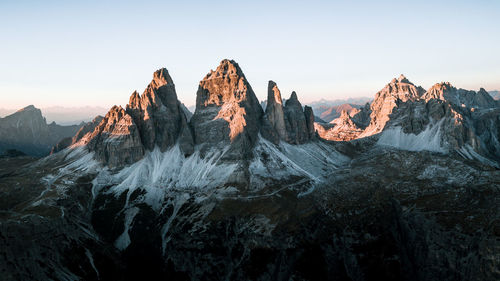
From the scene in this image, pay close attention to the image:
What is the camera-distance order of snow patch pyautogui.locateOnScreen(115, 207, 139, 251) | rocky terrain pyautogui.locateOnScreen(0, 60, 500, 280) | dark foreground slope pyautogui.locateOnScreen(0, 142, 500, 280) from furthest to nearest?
snow patch pyautogui.locateOnScreen(115, 207, 139, 251) → rocky terrain pyautogui.locateOnScreen(0, 60, 500, 280) → dark foreground slope pyautogui.locateOnScreen(0, 142, 500, 280)

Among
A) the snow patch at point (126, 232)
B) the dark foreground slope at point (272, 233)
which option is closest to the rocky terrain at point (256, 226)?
the dark foreground slope at point (272, 233)

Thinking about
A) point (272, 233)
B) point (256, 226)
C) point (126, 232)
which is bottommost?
point (272, 233)

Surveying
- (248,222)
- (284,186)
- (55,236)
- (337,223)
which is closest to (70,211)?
(55,236)

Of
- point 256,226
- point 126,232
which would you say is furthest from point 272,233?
point 126,232

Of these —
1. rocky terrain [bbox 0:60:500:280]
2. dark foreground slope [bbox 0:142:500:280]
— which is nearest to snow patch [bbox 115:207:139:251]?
rocky terrain [bbox 0:60:500:280]

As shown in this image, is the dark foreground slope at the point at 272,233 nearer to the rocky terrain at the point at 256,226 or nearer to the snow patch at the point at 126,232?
the rocky terrain at the point at 256,226

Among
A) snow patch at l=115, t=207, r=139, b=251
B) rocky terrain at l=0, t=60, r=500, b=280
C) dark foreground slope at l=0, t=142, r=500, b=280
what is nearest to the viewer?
dark foreground slope at l=0, t=142, r=500, b=280

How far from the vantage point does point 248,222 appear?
153 meters

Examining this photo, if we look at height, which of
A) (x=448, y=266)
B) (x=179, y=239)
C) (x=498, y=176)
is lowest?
(x=448, y=266)

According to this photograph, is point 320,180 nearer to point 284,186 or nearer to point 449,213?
point 284,186

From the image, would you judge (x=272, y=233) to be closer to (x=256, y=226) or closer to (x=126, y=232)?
(x=256, y=226)

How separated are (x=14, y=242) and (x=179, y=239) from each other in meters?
66.9

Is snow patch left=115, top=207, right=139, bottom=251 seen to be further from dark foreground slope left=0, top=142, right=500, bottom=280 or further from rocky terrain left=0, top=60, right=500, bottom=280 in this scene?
dark foreground slope left=0, top=142, right=500, bottom=280

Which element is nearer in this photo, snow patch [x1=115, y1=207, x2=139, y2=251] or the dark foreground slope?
the dark foreground slope
